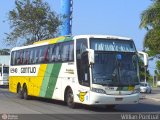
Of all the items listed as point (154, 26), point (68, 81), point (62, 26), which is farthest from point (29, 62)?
point (62, 26)

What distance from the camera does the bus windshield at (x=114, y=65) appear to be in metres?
19.6

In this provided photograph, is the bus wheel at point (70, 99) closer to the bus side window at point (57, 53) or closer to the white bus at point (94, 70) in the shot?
the white bus at point (94, 70)

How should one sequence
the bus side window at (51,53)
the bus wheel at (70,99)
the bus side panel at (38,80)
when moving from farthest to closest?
the bus side panel at (38,80) < the bus side window at (51,53) < the bus wheel at (70,99)

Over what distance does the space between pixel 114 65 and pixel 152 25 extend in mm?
22830

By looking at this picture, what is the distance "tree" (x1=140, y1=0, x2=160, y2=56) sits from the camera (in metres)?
40.3

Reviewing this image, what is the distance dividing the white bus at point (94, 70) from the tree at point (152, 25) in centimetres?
1816

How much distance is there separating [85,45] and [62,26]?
2737 cm

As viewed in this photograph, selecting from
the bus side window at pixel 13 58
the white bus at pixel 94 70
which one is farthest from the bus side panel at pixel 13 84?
the white bus at pixel 94 70

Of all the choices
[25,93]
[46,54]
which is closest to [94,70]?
[46,54]

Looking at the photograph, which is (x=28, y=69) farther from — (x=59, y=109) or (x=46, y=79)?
(x=59, y=109)

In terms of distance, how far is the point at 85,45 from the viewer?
2034cm

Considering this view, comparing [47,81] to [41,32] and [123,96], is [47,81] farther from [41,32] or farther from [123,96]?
[41,32]

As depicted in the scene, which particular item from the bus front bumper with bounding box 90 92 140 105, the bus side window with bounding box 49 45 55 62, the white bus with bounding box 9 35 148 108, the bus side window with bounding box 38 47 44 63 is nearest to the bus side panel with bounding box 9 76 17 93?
the bus side window with bounding box 38 47 44 63

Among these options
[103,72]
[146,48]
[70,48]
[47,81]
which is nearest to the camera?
[103,72]
